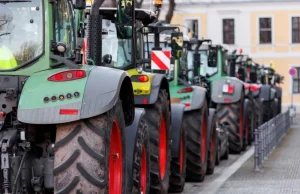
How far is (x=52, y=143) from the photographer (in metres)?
9.77

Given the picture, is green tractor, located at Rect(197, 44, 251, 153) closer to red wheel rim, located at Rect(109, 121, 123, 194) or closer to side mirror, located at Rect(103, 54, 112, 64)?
side mirror, located at Rect(103, 54, 112, 64)

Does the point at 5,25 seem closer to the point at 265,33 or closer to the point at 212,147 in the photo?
the point at 212,147

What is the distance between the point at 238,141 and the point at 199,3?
4716 centimetres

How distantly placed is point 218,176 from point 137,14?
5.69 m

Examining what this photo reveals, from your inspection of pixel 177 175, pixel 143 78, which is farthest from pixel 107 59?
pixel 177 175

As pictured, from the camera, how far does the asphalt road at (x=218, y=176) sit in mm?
17000

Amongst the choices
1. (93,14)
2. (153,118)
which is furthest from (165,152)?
(93,14)

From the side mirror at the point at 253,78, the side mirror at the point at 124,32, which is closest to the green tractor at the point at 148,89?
the side mirror at the point at 124,32

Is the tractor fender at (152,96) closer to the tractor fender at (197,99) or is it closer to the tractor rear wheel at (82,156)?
the tractor fender at (197,99)

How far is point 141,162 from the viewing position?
40.3ft

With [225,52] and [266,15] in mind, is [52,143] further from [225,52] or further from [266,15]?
[266,15]

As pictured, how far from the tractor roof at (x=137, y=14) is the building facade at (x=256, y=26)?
56.3 m

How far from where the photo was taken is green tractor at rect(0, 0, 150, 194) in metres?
9.38

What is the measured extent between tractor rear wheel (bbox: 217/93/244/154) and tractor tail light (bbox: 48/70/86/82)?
16.4 meters
